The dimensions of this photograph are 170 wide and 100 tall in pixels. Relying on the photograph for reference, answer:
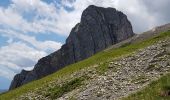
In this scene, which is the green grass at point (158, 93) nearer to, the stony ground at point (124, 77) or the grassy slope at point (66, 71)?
the stony ground at point (124, 77)

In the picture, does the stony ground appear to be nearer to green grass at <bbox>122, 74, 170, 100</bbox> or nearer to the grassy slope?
green grass at <bbox>122, 74, 170, 100</bbox>

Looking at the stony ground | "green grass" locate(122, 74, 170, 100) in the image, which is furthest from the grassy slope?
"green grass" locate(122, 74, 170, 100)

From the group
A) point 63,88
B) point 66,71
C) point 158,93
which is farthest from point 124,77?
point 66,71

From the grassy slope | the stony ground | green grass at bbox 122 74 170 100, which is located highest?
the grassy slope

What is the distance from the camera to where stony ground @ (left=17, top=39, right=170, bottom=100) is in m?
37.4

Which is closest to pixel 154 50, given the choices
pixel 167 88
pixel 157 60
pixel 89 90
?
pixel 157 60

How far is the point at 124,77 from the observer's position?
43.2m

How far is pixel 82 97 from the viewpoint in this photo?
38.9 meters

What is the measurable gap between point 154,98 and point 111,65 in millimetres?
30872

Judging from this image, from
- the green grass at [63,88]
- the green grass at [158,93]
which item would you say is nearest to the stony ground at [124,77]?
the green grass at [63,88]

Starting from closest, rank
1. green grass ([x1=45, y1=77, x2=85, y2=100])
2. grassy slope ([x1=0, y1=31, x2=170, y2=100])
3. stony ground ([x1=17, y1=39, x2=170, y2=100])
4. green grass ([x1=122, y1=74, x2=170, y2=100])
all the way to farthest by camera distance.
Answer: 1. green grass ([x1=122, y1=74, x2=170, y2=100])
2. stony ground ([x1=17, y1=39, x2=170, y2=100])
3. green grass ([x1=45, y1=77, x2=85, y2=100])
4. grassy slope ([x1=0, y1=31, x2=170, y2=100])

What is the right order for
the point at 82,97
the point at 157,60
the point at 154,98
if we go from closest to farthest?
1. the point at 154,98
2. the point at 82,97
3. the point at 157,60

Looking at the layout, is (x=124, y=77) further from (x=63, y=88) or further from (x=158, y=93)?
(x=158, y=93)

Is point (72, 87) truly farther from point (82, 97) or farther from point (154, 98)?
point (154, 98)
